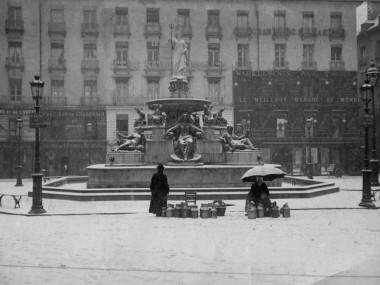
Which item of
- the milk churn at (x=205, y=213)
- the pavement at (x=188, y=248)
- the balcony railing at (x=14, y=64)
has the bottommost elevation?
the pavement at (x=188, y=248)

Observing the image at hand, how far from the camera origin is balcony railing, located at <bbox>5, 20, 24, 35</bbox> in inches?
1651

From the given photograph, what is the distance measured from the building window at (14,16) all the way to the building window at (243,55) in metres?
18.7

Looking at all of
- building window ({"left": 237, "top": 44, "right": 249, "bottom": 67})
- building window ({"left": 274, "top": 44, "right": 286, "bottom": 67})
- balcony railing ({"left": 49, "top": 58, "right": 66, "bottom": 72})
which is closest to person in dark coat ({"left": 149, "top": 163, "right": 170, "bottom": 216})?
balcony railing ({"left": 49, "top": 58, "right": 66, "bottom": 72})

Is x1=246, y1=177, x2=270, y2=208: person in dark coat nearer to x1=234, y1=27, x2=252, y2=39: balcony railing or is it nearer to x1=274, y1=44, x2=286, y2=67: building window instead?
x1=234, y1=27, x2=252, y2=39: balcony railing

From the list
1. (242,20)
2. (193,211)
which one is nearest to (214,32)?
(242,20)

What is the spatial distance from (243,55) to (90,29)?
43.7ft

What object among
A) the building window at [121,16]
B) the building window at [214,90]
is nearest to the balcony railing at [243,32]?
the building window at [214,90]

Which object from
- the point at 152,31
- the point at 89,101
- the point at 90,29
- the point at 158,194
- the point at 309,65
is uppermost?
the point at 90,29

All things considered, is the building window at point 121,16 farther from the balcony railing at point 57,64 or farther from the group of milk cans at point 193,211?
the group of milk cans at point 193,211

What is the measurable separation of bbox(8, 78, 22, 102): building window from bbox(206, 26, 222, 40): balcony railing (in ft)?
→ 53.5

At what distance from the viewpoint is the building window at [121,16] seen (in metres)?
43.2

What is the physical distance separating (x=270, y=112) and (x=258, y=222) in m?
32.9

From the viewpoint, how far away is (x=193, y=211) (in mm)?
13508

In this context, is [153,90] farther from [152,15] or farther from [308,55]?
[308,55]
